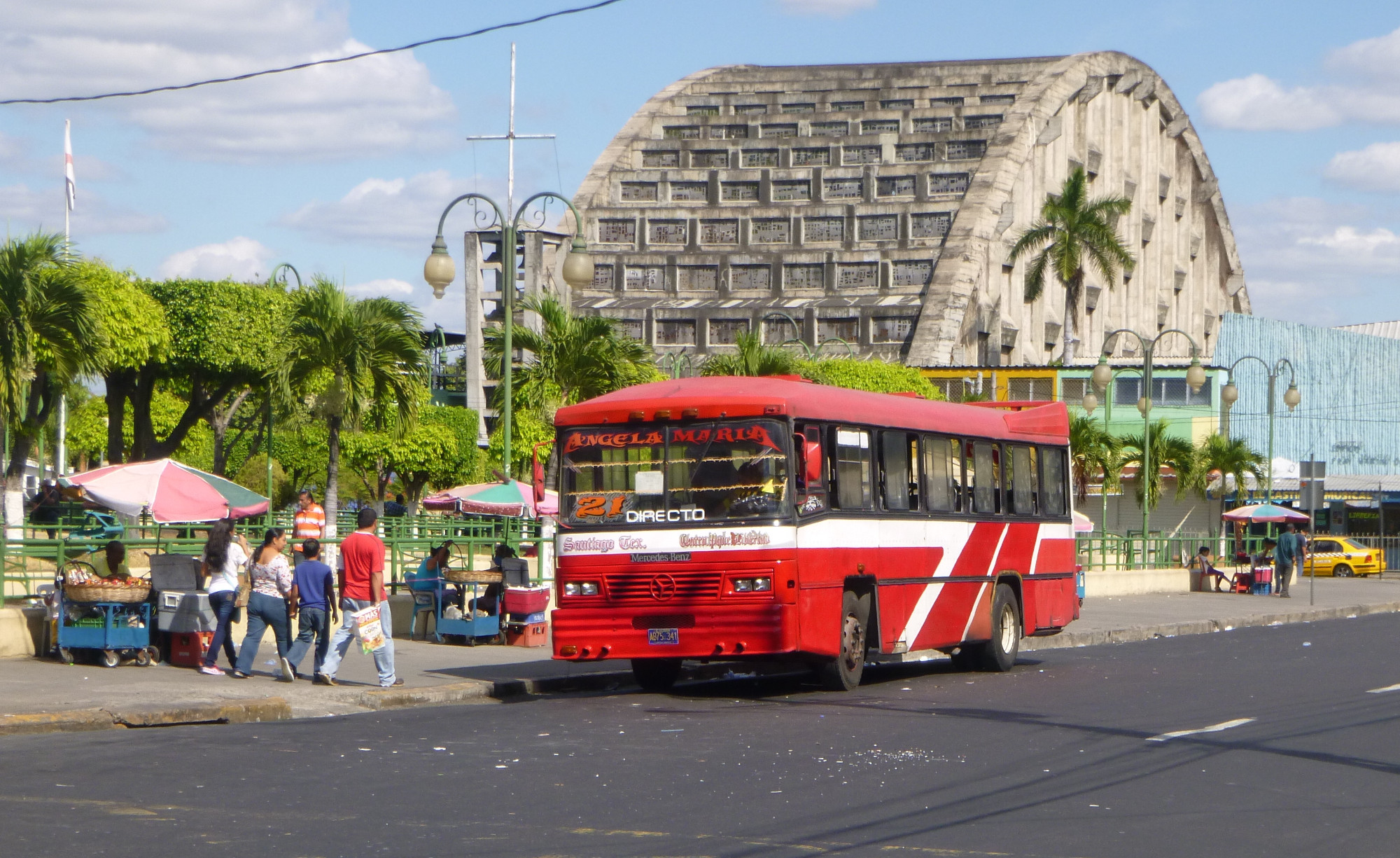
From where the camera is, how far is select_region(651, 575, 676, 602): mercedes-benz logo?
1593 centimetres

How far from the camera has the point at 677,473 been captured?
1612 centimetres

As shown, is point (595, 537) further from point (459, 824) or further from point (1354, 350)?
point (1354, 350)

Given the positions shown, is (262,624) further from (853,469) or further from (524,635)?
(853,469)

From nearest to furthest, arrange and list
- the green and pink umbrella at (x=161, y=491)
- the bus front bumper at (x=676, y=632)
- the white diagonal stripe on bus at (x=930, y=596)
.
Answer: the bus front bumper at (x=676, y=632) → the white diagonal stripe on bus at (x=930, y=596) → the green and pink umbrella at (x=161, y=491)

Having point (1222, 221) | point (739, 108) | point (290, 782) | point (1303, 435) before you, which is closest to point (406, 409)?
point (290, 782)

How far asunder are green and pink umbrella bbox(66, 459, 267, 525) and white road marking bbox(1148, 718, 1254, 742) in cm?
1315

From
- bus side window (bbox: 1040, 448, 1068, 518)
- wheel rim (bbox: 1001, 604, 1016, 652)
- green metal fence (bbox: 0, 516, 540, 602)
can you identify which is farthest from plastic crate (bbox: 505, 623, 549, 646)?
bus side window (bbox: 1040, 448, 1068, 518)

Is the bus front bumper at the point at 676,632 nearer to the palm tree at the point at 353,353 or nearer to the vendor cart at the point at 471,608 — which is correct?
the vendor cart at the point at 471,608

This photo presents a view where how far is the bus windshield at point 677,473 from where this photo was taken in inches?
624

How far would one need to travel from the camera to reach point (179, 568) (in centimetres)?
1767

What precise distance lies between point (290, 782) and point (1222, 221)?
449ft

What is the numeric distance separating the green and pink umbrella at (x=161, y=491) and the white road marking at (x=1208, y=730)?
13.1 metres

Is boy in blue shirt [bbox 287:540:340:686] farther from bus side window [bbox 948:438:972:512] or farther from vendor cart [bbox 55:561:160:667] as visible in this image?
bus side window [bbox 948:438:972:512]

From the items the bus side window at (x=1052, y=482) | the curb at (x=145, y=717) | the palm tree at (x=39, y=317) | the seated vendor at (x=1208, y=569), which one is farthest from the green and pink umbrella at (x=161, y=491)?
the seated vendor at (x=1208, y=569)
